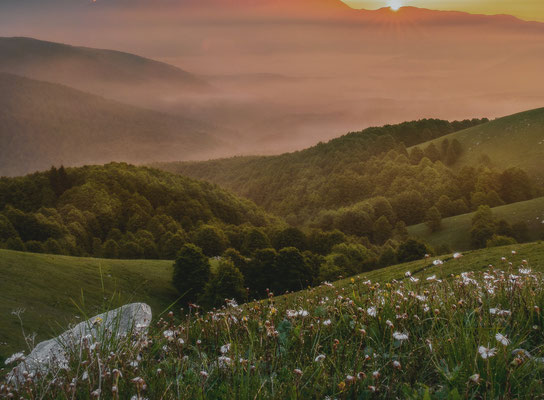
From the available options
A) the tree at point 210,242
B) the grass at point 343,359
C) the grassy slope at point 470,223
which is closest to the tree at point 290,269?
the tree at point 210,242

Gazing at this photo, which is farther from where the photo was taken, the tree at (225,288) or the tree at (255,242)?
the tree at (255,242)

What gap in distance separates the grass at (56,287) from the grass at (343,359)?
4301 centimetres

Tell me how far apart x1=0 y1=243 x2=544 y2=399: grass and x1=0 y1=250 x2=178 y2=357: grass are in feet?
141

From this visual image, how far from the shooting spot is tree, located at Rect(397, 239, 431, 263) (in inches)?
3747

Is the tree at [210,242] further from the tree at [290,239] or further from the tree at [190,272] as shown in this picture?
the tree at [190,272]

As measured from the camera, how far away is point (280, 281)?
91188 mm

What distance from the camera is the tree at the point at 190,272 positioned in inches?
3479

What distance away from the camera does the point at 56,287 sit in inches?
2677

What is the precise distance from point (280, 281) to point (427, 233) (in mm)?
75354

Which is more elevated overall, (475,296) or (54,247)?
(475,296)

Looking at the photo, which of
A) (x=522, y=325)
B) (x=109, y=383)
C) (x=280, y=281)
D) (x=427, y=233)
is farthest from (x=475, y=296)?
(x=427, y=233)

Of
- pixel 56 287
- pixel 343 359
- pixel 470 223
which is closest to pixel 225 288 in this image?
pixel 56 287

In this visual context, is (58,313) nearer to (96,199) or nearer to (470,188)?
(96,199)

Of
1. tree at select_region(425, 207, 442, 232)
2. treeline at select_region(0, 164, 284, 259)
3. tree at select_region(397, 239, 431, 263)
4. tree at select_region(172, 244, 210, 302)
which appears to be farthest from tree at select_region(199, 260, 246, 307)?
tree at select_region(425, 207, 442, 232)
